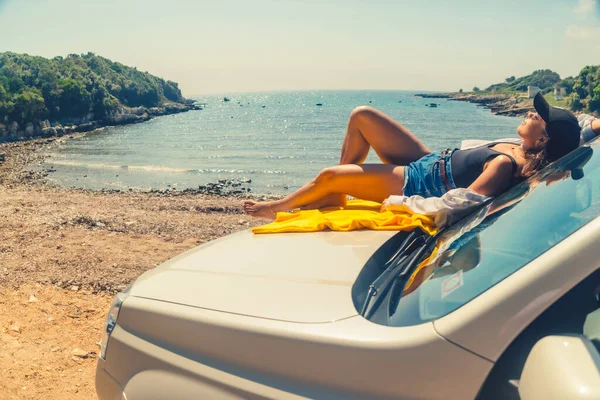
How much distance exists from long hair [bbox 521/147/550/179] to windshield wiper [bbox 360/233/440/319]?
→ 987 mm

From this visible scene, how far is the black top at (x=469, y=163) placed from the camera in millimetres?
3717

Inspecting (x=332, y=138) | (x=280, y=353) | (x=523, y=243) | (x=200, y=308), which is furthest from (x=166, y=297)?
(x=332, y=138)

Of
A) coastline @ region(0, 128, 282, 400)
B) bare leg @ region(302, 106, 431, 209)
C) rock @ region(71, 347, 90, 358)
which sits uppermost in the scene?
bare leg @ region(302, 106, 431, 209)

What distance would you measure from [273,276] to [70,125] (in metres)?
65.0

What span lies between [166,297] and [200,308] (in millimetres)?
243

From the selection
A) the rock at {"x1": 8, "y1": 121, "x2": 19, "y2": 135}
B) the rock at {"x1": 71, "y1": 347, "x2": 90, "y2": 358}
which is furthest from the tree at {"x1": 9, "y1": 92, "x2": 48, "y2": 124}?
the rock at {"x1": 71, "y1": 347, "x2": 90, "y2": 358}

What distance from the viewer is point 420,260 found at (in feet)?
7.79

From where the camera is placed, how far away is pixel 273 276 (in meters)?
2.22

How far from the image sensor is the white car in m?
1.51

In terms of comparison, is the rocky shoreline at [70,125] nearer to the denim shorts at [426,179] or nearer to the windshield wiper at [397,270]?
the denim shorts at [426,179]

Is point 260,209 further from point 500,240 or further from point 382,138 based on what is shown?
point 500,240

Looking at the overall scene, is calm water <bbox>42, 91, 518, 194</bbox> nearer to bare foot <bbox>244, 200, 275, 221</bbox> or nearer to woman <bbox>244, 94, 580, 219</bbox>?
bare foot <bbox>244, 200, 275, 221</bbox>

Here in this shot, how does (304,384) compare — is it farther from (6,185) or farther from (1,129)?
(1,129)

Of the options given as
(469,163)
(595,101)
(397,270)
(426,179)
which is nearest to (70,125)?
(426,179)
